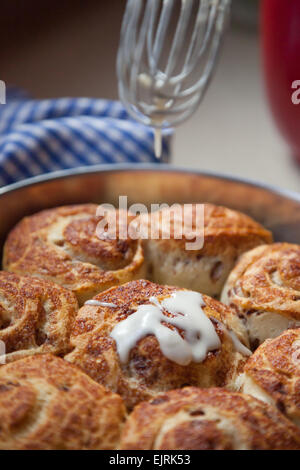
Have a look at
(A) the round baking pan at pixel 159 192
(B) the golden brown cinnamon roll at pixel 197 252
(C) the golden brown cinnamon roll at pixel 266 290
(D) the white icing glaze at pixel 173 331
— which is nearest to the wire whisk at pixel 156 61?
(A) the round baking pan at pixel 159 192

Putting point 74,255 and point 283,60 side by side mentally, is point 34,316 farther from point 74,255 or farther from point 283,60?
point 283,60

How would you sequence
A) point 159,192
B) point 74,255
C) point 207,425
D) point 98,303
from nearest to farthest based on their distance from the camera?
point 207,425, point 98,303, point 74,255, point 159,192

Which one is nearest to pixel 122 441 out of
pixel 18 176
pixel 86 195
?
pixel 86 195

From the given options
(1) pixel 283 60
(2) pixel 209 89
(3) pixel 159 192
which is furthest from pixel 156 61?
(2) pixel 209 89

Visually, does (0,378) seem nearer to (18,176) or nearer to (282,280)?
(282,280)

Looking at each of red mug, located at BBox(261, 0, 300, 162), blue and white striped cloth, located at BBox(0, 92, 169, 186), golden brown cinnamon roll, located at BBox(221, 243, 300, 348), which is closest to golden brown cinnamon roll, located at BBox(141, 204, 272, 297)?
golden brown cinnamon roll, located at BBox(221, 243, 300, 348)

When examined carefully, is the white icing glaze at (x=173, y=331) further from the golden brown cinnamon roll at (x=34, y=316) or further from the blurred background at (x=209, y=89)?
the blurred background at (x=209, y=89)

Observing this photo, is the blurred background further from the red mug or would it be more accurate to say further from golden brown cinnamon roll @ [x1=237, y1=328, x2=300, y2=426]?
golden brown cinnamon roll @ [x1=237, y1=328, x2=300, y2=426]
